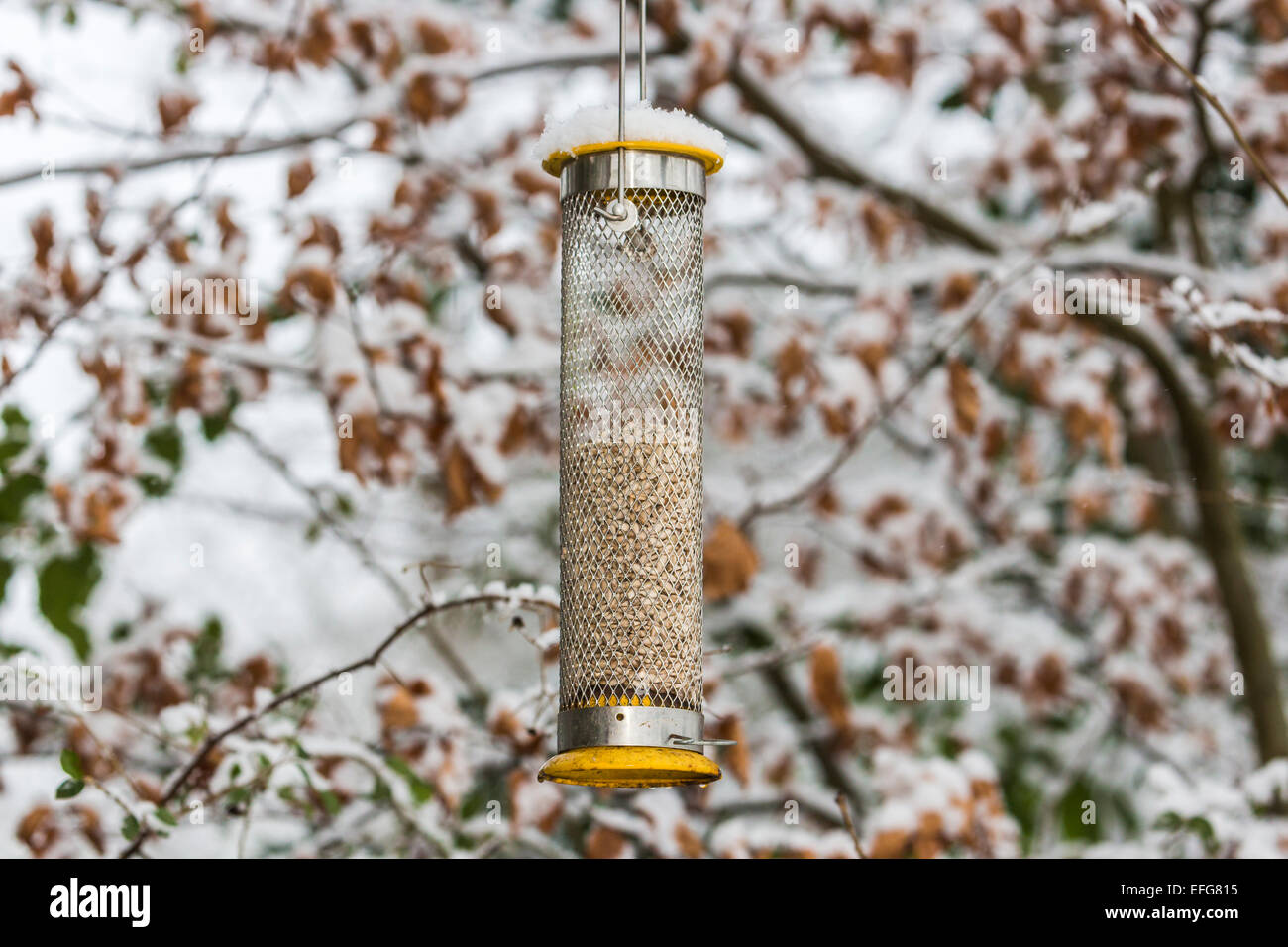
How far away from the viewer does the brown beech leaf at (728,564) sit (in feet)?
13.0

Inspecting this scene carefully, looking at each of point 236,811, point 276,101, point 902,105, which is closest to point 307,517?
point 276,101

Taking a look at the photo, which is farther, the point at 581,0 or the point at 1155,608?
the point at 581,0

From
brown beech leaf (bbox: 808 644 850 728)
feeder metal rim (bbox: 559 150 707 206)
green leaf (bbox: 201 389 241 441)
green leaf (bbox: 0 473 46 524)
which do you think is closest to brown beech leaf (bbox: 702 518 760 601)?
brown beech leaf (bbox: 808 644 850 728)

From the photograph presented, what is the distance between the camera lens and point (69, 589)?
446 centimetres

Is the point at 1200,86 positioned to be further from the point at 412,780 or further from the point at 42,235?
the point at 42,235

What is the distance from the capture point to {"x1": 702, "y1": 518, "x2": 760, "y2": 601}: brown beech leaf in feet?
13.0

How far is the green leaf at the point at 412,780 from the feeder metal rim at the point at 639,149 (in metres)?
1.67

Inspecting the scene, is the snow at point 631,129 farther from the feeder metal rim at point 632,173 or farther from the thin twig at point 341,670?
the thin twig at point 341,670

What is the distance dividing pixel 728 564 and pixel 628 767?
73.2 inches

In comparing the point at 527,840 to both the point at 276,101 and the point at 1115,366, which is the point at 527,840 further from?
the point at 1115,366

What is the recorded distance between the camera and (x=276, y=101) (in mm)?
Answer: 5340

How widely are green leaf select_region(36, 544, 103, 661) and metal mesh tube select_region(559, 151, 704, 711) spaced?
238 cm

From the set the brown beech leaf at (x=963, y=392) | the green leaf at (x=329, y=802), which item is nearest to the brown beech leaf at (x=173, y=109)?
the green leaf at (x=329, y=802)
